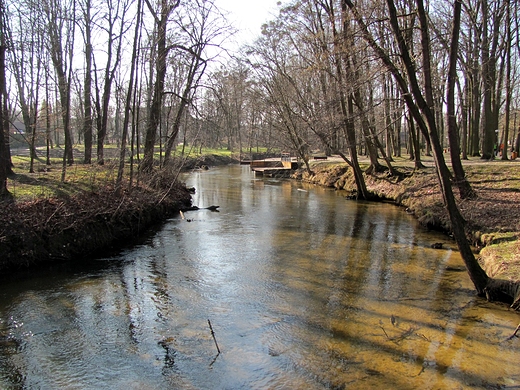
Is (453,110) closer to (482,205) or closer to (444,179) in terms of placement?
(482,205)

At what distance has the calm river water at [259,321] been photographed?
203 inches

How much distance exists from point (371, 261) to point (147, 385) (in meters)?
6.98

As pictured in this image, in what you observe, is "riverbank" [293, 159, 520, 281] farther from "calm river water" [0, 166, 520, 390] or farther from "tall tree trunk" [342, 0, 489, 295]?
"calm river water" [0, 166, 520, 390]

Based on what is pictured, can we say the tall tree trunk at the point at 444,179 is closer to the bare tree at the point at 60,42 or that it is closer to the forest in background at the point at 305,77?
the forest in background at the point at 305,77

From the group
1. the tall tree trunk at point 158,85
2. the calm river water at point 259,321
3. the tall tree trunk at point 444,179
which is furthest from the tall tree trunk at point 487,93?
the tall tree trunk at point 158,85

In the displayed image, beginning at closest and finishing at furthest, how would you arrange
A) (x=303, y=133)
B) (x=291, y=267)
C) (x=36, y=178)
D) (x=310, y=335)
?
1. (x=310, y=335)
2. (x=291, y=267)
3. (x=36, y=178)
4. (x=303, y=133)

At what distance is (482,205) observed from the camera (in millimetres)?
12789

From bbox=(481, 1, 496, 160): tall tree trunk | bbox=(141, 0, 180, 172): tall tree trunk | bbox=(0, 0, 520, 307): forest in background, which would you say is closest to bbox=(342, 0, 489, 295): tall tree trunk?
bbox=(0, 0, 520, 307): forest in background

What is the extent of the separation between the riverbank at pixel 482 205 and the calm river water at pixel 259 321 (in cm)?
86

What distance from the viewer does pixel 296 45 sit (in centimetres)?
2502

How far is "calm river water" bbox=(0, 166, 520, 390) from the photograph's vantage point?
17.0 ft

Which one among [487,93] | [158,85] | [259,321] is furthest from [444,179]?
[487,93]

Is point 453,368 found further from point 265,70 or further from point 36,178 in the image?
point 265,70

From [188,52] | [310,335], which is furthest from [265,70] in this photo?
[310,335]
